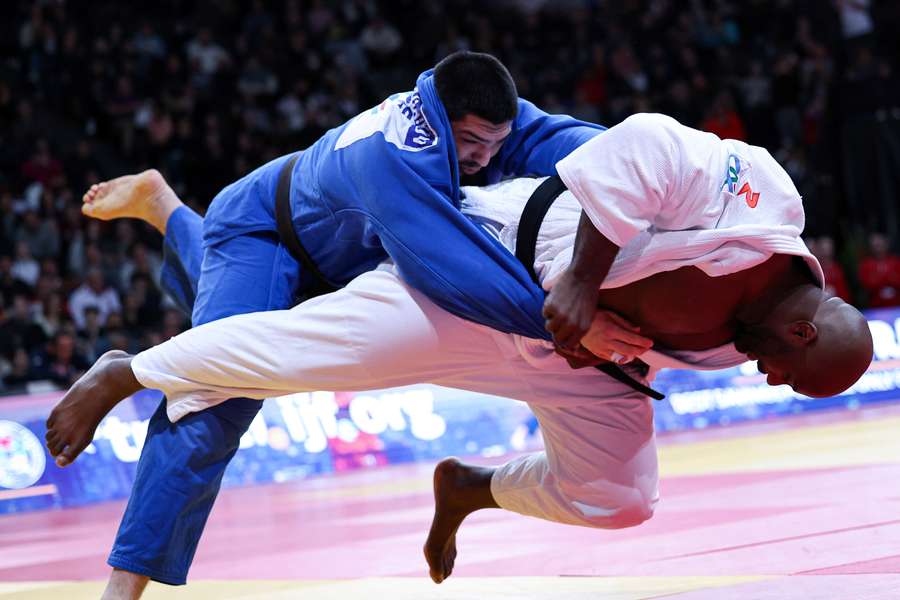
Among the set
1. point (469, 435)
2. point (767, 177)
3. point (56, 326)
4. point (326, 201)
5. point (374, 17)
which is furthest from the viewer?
point (374, 17)

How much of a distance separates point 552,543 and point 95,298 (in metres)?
6.93

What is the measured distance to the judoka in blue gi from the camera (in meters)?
3.06

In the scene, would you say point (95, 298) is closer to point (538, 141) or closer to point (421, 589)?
point (421, 589)

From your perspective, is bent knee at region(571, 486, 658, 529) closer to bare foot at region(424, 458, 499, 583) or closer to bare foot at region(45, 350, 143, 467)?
bare foot at region(424, 458, 499, 583)

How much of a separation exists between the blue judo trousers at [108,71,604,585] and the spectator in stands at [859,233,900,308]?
370 inches

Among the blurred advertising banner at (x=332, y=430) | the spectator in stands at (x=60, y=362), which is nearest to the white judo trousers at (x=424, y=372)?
the blurred advertising banner at (x=332, y=430)

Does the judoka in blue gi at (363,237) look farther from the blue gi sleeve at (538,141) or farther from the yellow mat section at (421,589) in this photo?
the yellow mat section at (421,589)

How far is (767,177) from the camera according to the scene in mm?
2936

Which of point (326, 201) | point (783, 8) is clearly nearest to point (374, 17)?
point (783, 8)

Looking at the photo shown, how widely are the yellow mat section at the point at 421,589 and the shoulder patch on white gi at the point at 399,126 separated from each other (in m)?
1.25

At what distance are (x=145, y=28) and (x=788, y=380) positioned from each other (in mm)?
11639

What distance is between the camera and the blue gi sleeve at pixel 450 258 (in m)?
3.03

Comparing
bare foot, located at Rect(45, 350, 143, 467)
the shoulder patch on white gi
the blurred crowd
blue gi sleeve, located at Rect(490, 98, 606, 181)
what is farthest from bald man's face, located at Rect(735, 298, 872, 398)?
the blurred crowd

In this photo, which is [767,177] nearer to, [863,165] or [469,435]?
[469,435]
